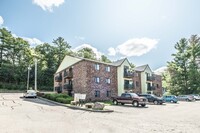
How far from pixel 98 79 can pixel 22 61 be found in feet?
123

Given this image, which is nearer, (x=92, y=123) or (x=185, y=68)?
(x=92, y=123)

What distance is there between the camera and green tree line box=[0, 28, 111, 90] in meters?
54.3

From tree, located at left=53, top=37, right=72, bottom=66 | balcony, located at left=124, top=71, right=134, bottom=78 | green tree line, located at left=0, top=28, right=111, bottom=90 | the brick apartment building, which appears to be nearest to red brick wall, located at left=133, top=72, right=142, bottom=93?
the brick apartment building

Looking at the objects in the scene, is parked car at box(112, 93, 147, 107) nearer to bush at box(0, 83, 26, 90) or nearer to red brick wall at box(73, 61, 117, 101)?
red brick wall at box(73, 61, 117, 101)

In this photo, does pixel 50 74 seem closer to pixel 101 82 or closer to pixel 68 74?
pixel 68 74

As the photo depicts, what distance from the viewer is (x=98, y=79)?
3095 cm

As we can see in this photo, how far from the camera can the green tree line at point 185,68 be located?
48875 mm

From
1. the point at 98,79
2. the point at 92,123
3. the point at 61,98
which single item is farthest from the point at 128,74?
the point at 92,123

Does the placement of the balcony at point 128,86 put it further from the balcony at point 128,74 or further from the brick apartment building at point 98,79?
the balcony at point 128,74

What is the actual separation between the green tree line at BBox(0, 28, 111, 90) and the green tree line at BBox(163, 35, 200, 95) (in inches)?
1481

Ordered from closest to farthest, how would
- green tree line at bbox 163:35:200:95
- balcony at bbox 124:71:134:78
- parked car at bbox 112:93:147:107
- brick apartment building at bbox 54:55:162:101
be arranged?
parked car at bbox 112:93:147:107, brick apartment building at bbox 54:55:162:101, balcony at bbox 124:71:134:78, green tree line at bbox 163:35:200:95

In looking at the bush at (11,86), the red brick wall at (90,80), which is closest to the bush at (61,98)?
the red brick wall at (90,80)

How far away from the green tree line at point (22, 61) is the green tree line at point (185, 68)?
37.6 m

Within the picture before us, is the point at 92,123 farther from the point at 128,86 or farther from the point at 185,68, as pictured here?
the point at 185,68
